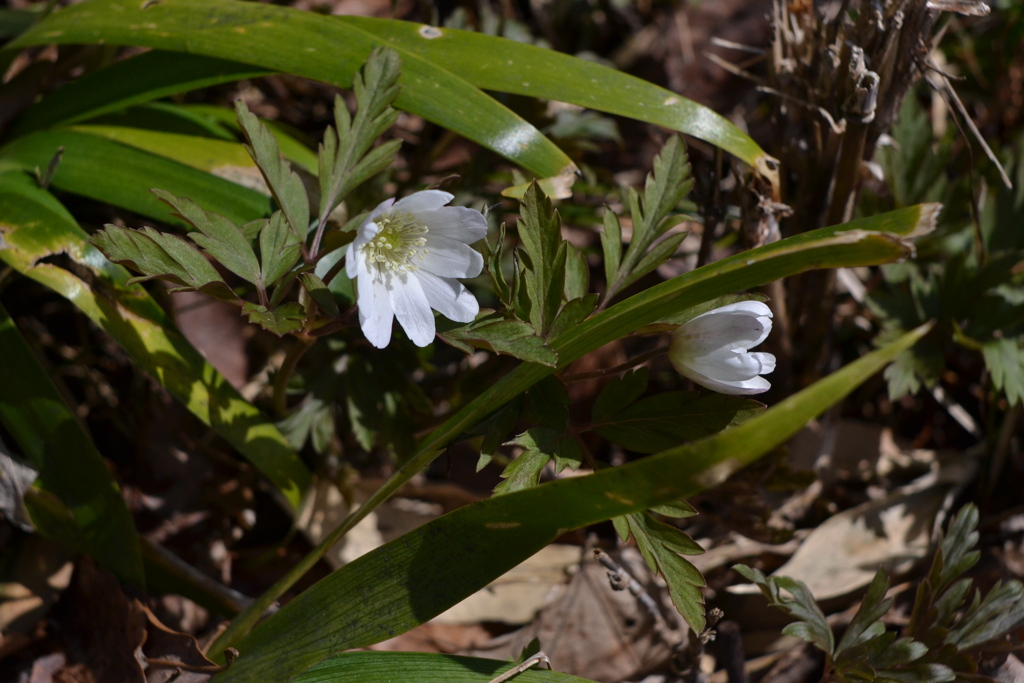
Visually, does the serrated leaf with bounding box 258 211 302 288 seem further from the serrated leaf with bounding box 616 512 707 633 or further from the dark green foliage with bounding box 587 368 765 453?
the serrated leaf with bounding box 616 512 707 633

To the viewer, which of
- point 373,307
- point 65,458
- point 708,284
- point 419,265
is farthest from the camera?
point 65,458

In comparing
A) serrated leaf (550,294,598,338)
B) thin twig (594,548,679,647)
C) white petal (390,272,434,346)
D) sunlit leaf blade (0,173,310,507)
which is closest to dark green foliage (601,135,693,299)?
serrated leaf (550,294,598,338)

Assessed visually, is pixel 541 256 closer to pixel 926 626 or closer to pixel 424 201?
pixel 424 201

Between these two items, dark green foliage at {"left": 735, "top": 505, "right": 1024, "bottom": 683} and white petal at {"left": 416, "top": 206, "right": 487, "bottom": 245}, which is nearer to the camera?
white petal at {"left": 416, "top": 206, "right": 487, "bottom": 245}

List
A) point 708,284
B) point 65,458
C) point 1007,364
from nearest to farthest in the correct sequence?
point 708,284, point 65,458, point 1007,364

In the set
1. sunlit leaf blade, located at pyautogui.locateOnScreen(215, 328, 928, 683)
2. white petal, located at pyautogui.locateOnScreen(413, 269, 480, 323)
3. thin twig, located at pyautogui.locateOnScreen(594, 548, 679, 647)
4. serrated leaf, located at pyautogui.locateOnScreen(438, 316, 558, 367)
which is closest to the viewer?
sunlit leaf blade, located at pyautogui.locateOnScreen(215, 328, 928, 683)

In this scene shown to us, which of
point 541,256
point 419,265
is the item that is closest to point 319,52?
point 419,265
